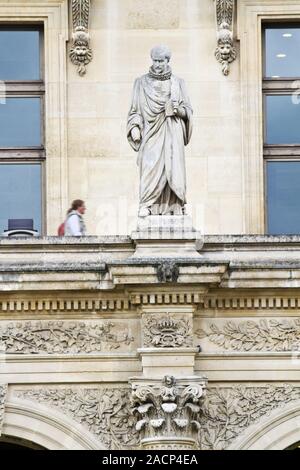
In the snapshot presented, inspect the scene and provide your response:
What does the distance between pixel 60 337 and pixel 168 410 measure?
1.50m

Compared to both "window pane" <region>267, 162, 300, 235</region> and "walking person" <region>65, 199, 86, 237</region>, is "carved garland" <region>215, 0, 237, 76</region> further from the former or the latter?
"walking person" <region>65, 199, 86, 237</region>

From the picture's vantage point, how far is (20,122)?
3491cm

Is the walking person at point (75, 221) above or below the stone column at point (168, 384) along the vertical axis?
above

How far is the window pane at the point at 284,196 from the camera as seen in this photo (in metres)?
34.6

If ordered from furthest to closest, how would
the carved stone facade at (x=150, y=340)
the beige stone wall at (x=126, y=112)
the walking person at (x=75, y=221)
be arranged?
the beige stone wall at (x=126, y=112) → the walking person at (x=75, y=221) → the carved stone facade at (x=150, y=340)

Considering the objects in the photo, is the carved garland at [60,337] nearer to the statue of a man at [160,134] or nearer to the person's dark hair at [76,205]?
the statue of a man at [160,134]

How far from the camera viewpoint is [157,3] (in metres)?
34.8

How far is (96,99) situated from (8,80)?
111 centimetres

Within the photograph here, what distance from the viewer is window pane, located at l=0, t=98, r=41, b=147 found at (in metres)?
34.8

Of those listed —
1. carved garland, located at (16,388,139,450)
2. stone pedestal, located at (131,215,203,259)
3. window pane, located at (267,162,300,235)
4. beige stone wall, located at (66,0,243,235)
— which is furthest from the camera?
window pane, located at (267,162,300,235)

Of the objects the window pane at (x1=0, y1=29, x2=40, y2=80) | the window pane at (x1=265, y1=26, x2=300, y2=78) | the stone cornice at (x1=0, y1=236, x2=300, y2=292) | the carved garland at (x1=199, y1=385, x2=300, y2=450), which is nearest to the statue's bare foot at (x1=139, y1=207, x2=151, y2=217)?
the stone cornice at (x1=0, y1=236, x2=300, y2=292)

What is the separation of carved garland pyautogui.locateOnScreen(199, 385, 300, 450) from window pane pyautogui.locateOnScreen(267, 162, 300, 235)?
3.33 meters

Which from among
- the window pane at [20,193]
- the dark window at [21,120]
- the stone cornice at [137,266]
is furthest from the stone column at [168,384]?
the dark window at [21,120]

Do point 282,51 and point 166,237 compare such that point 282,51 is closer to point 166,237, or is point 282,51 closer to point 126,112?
point 126,112
